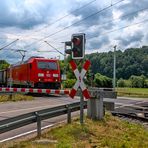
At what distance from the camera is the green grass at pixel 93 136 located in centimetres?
945

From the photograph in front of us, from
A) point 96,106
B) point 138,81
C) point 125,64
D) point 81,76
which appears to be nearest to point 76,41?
point 81,76

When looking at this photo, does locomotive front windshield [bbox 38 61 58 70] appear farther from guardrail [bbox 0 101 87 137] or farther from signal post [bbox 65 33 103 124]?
signal post [bbox 65 33 103 124]

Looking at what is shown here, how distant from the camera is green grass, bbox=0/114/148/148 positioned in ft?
31.0

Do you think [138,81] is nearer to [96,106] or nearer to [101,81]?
[101,81]

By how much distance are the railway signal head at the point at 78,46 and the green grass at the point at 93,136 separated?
2073 millimetres

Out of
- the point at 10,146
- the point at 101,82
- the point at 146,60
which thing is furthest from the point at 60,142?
the point at 146,60

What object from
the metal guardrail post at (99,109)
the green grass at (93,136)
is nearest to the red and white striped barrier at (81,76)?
the green grass at (93,136)

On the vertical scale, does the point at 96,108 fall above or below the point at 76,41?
below

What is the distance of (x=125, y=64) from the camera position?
117562 mm

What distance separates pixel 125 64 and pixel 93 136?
354 ft

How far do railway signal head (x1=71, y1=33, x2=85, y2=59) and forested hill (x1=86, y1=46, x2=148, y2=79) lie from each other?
104 metres

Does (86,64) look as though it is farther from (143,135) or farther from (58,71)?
(58,71)

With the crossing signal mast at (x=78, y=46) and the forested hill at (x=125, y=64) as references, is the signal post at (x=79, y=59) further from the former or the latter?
the forested hill at (x=125, y=64)

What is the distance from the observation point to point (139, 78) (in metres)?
106
